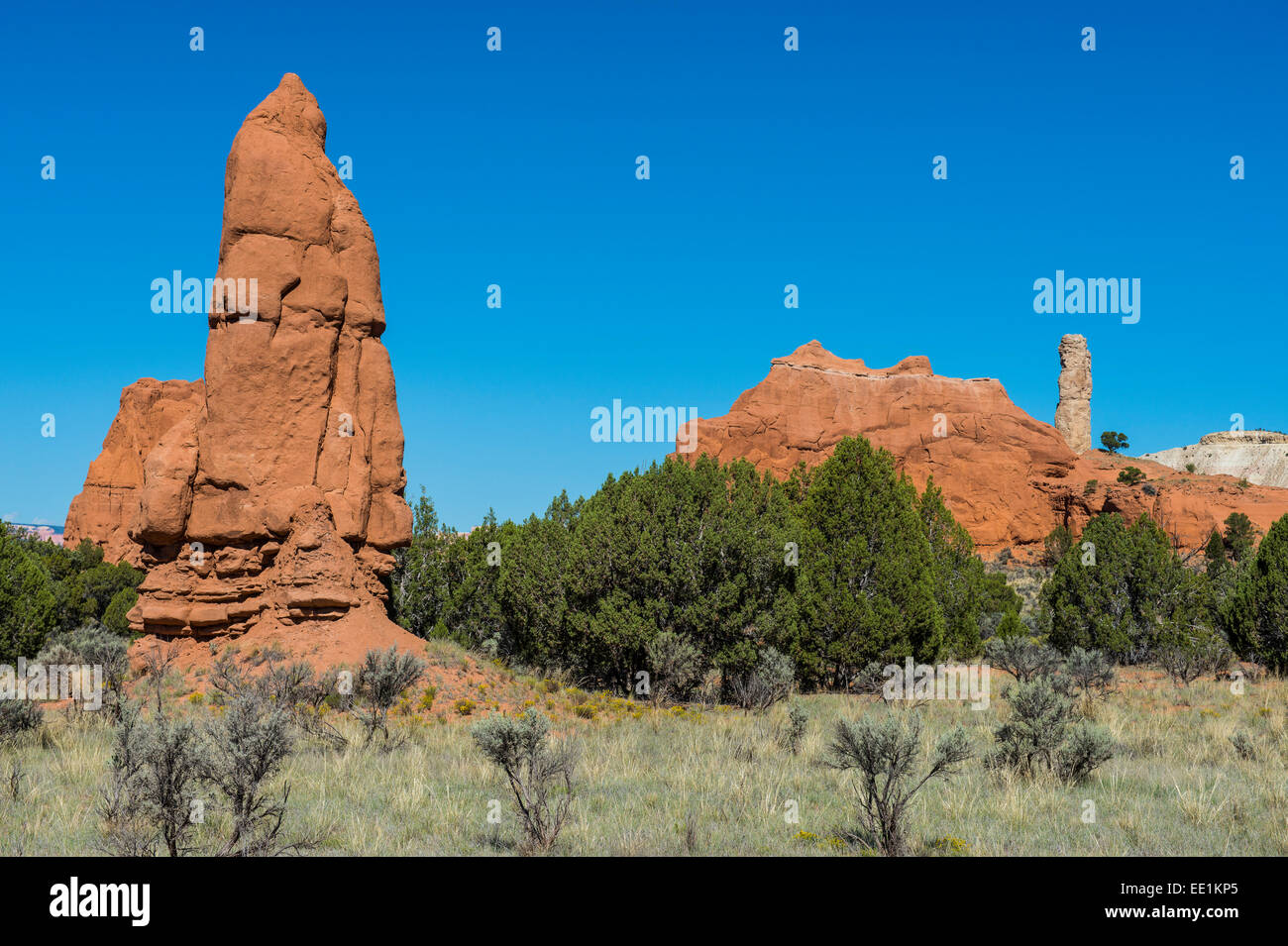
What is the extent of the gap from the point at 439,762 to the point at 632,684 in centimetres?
1025

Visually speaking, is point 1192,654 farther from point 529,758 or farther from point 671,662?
point 529,758

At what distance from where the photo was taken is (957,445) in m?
78.6

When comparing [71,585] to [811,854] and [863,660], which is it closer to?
[863,660]

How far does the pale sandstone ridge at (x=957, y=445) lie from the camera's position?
242ft

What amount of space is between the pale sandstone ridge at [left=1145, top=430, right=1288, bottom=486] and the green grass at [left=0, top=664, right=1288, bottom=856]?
379 ft

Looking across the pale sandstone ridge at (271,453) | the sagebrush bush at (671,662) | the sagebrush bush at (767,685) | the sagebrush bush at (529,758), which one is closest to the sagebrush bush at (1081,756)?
the sagebrush bush at (529,758)

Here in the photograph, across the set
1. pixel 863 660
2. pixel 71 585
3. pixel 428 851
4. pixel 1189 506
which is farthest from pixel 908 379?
pixel 428 851

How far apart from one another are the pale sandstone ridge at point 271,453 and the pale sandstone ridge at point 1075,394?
96.8 metres

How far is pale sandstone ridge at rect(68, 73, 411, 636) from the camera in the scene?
19797 mm

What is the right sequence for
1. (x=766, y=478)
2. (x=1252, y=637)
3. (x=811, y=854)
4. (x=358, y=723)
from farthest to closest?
1. (x=766, y=478)
2. (x=1252, y=637)
3. (x=358, y=723)
4. (x=811, y=854)

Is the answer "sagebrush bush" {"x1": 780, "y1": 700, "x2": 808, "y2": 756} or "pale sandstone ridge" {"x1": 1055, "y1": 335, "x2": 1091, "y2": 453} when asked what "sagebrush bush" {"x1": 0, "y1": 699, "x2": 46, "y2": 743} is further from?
"pale sandstone ridge" {"x1": 1055, "y1": 335, "x2": 1091, "y2": 453}

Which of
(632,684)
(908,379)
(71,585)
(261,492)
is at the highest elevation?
(908,379)

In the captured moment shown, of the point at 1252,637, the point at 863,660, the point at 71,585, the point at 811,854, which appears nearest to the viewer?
the point at 811,854

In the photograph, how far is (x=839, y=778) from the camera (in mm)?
9875
